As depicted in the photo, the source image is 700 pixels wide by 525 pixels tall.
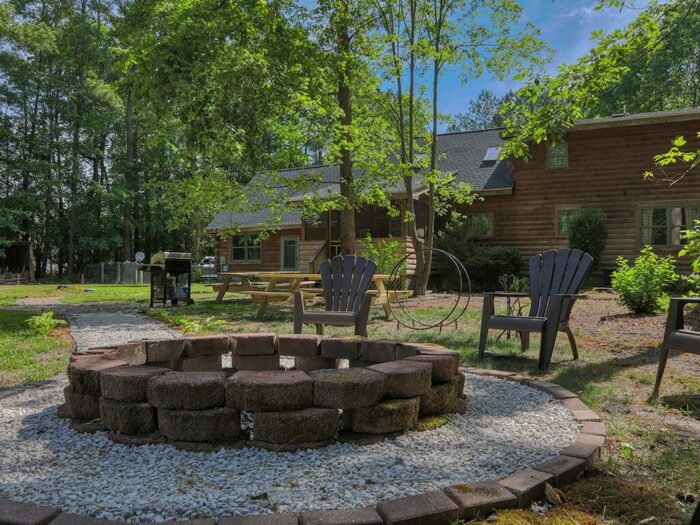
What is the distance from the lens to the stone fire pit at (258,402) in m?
2.29

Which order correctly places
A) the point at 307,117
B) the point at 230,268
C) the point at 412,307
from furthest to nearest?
the point at 230,268, the point at 307,117, the point at 412,307

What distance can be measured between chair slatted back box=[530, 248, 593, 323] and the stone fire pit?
8.20 ft

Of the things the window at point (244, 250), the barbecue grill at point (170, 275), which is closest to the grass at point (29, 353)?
the barbecue grill at point (170, 275)

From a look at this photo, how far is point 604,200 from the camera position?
15.0 m

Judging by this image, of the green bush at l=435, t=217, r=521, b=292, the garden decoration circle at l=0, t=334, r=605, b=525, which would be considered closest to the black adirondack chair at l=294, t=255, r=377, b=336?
the garden decoration circle at l=0, t=334, r=605, b=525

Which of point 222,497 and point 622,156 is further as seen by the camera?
point 622,156

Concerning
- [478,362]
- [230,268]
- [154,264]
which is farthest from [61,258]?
[478,362]

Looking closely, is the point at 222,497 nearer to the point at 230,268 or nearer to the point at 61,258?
the point at 230,268

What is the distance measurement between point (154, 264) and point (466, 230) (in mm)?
9573

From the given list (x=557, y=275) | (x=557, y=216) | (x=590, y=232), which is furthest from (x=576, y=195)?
(x=557, y=275)

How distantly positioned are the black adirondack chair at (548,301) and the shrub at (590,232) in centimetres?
1002

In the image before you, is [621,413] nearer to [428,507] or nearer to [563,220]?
[428,507]

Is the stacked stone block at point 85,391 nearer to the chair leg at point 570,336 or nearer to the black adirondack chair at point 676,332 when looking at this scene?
the black adirondack chair at point 676,332

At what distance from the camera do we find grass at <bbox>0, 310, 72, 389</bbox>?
4180mm
